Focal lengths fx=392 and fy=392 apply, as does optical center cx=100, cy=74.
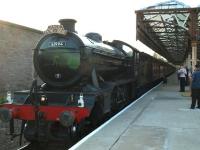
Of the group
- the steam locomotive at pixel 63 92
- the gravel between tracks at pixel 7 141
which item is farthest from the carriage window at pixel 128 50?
the gravel between tracks at pixel 7 141

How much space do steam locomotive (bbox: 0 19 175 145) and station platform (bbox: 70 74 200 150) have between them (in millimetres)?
624

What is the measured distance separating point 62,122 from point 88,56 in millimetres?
2191

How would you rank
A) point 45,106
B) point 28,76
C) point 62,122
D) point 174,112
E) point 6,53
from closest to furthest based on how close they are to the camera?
1. point 62,122
2. point 45,106
3. point 174,112
4. point 6,53
5. point 28,76

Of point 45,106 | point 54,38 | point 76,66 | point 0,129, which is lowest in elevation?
point 0,129

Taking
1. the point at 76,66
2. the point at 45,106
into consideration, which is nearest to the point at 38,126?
the point at 45,106

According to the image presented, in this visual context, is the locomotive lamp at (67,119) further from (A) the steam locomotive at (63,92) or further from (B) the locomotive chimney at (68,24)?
(B) the locomotive chimney at (68,24)

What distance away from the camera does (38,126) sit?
937cm

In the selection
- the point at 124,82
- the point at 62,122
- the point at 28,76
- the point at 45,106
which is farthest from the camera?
the point at 28,76

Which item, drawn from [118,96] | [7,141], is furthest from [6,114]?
[118,96]

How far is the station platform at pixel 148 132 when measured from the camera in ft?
25.7

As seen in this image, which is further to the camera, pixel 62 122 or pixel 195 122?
pixel 195 122

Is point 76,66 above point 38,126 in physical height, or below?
above

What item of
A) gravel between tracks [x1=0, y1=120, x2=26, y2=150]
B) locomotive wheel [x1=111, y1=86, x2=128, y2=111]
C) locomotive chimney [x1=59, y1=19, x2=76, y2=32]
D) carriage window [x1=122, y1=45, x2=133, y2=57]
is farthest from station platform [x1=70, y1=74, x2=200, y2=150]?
carriage window [x1=122, y1=45, x2=133, y2=57]

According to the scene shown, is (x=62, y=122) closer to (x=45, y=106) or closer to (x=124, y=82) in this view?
(x=45, y=106)
